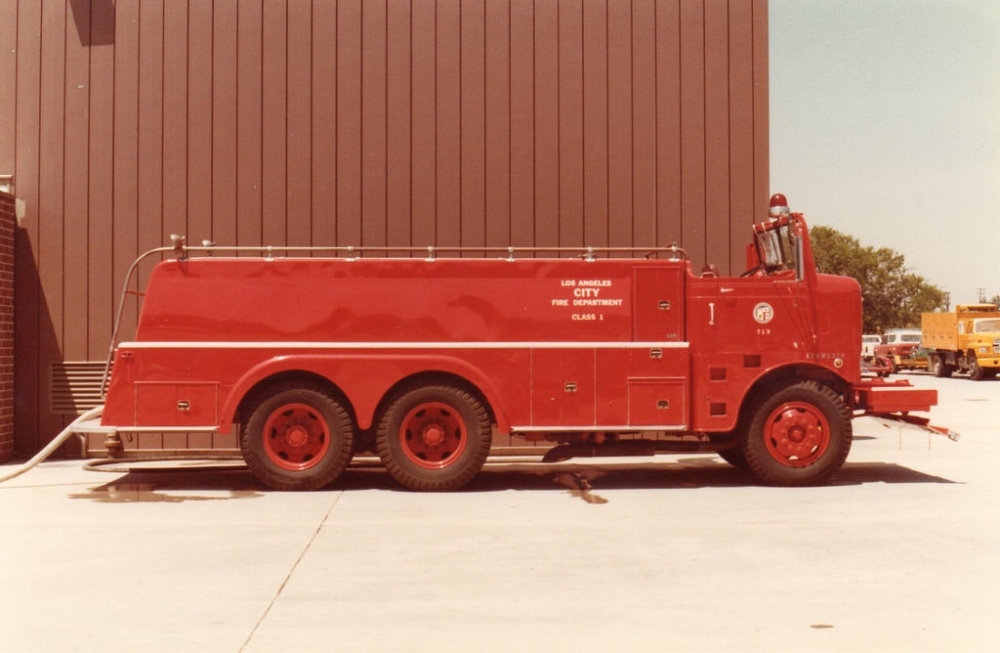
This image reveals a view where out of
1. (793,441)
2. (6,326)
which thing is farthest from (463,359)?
(6,326)

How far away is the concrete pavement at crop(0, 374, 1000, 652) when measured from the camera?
511cm

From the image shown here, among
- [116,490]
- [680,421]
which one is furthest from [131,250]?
[680,421]

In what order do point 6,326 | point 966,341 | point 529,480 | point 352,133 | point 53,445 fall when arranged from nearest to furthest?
point 53,445
point 529,480
point 6,326
point 352,133
point 966,341

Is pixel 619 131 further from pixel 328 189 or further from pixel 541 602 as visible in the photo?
pixel 541 602

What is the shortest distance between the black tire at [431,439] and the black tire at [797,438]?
9.26 ft

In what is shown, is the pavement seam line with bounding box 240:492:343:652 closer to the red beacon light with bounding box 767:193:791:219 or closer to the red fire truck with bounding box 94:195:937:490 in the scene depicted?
the red fire truck with bounding box 94:195:937:490

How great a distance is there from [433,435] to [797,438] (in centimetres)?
377

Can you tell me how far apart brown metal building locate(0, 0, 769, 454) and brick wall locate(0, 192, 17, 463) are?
195mm

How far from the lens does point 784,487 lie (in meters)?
10.1

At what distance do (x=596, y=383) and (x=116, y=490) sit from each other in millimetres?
5114

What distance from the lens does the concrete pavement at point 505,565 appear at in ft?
16.8

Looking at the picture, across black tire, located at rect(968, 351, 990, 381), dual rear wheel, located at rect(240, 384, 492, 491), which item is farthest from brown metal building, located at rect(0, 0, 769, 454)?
black tire, located at rect(968, 351, 990, 381)

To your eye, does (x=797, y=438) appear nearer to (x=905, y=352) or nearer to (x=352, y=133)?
(x=352, y=133)

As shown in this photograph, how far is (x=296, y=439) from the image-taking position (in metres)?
9.97
